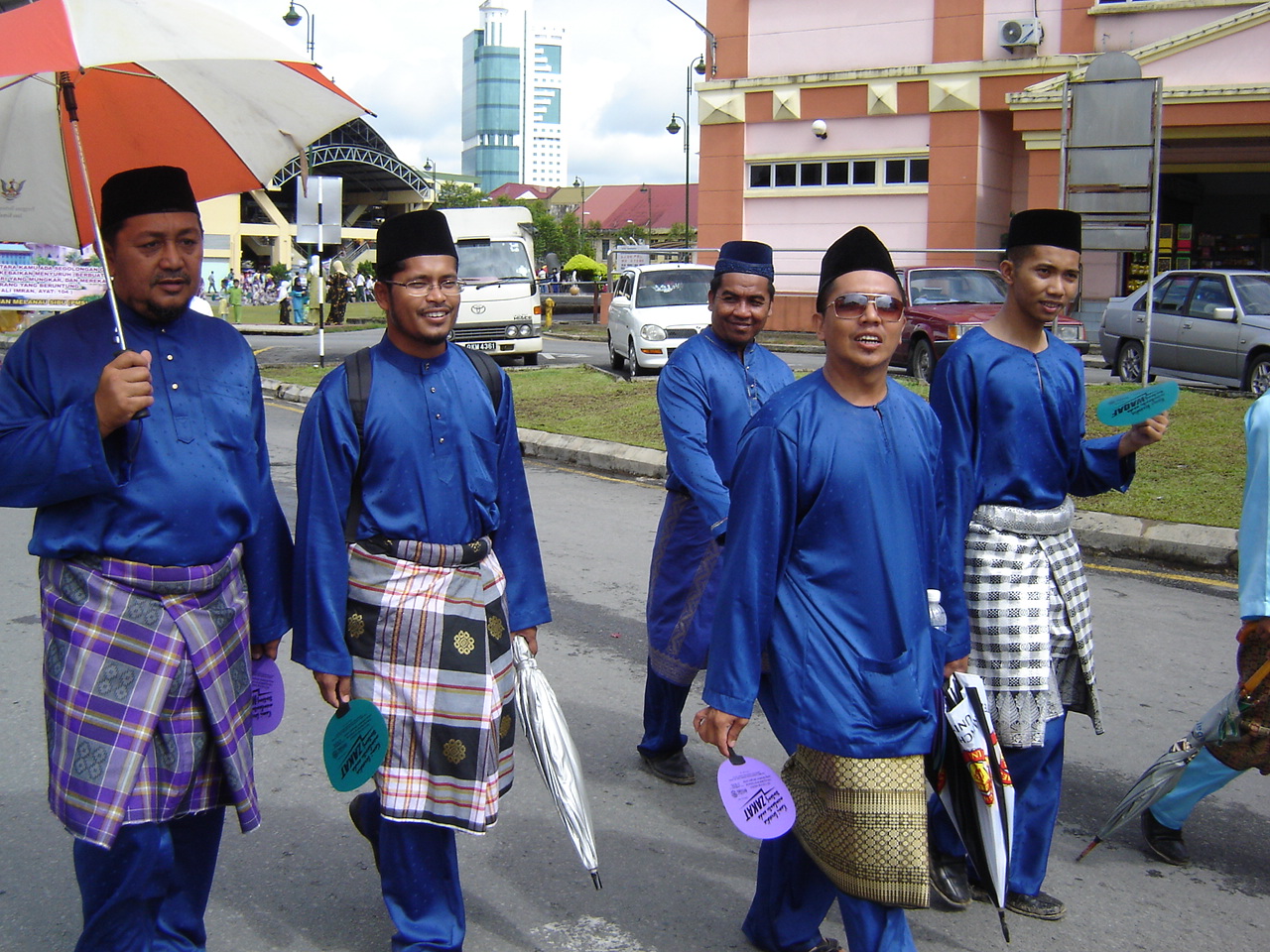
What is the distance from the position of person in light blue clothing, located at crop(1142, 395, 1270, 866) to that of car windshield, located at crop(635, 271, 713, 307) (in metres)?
14.9

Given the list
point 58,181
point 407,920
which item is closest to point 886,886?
point 407,920

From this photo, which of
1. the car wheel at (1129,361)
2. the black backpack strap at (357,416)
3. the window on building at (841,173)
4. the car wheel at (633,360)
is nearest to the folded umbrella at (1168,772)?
the black backpack strap at (357,416)

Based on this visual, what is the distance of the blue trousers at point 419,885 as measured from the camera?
308 cm

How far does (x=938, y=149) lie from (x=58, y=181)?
83.6 ft

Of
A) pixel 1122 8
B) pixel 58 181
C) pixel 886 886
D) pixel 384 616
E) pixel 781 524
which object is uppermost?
pixel 1122 8

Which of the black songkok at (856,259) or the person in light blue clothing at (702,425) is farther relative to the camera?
the person in light blue clothing at (702,425)

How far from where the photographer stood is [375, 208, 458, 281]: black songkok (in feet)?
10.2

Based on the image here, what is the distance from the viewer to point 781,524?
275cm

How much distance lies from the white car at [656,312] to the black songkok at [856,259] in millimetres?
14345

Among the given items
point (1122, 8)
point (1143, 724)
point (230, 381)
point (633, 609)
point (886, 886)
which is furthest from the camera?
point (1122, 8)

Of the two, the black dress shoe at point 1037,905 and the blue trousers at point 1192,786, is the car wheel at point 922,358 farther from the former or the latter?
the black dress shoe at point 1037,905

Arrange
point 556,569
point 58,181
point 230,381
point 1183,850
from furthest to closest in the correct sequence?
point 556,569 → point 1183,850 → point 58,181 → point 230,381

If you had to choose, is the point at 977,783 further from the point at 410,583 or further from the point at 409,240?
the point at 409,240

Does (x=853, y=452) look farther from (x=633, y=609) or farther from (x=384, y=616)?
(x=633, y=609)
